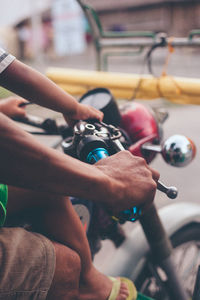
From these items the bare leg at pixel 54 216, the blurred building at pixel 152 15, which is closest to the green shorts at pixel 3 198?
the bare leg at pixel 54 216

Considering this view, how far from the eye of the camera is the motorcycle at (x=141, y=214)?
0.99 metres

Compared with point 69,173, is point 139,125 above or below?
below

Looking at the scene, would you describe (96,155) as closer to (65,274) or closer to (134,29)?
(65,274)

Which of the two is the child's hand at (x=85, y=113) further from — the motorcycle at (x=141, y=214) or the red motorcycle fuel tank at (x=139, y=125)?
the red motorcycle fuel tank at (x=139, y=125)

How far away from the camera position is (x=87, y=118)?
3.83 ft

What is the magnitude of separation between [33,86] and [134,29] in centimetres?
905

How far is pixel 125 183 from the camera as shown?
81cm

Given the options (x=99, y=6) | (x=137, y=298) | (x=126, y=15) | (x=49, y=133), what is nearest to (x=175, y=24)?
(x=49, y=133)

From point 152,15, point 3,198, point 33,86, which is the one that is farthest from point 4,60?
point 152,15

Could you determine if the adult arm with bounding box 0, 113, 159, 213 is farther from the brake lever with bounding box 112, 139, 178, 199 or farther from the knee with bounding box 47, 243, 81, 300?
the knee with bounding box 47, 243, 81, 300

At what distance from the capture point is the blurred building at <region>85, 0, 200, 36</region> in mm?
4234

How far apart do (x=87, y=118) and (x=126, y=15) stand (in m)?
11.0

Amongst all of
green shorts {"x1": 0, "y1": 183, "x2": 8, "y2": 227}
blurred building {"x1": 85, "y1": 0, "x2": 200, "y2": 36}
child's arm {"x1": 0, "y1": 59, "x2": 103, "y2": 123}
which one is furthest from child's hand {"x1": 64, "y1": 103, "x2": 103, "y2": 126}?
blurred building {"x1": 85, "y1": 0, "x2": 200, "y2": 36}

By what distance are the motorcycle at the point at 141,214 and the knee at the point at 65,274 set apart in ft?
0.54
